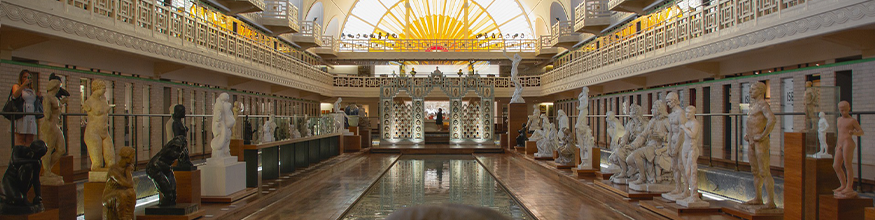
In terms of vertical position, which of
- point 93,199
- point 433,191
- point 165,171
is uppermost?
point 165,171

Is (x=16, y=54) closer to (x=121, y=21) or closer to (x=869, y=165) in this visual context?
(x=121, y=21)

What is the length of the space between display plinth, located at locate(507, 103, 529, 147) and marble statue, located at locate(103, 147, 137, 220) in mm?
13189

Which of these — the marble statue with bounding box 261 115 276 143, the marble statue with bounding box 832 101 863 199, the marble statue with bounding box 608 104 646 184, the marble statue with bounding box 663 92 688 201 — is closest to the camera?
the marble statue with bounding box 832 101 863 199

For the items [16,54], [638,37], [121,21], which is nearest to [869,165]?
[638,37]

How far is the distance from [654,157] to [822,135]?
226cm

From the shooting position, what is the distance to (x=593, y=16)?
20.9 meters

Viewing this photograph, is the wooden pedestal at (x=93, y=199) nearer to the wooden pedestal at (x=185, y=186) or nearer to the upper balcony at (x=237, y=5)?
the wooden pedestal at (x=185, y=186)

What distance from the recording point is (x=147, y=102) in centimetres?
1256

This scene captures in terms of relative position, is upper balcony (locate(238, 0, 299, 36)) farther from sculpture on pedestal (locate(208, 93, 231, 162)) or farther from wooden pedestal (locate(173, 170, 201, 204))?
wooden pedestal (locate(173, 170, 201, 204))

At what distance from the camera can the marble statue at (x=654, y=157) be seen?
6.71m

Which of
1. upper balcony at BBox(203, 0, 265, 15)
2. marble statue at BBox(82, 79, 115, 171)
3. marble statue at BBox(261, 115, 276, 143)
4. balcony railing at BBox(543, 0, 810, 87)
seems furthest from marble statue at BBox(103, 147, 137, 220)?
upper balcony at BBox(203, 0, 265, 15)

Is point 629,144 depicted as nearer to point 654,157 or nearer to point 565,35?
point 654,157

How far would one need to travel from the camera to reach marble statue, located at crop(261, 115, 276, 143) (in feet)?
30.7

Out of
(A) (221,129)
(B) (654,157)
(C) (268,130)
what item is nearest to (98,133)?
(A) (221,129)
